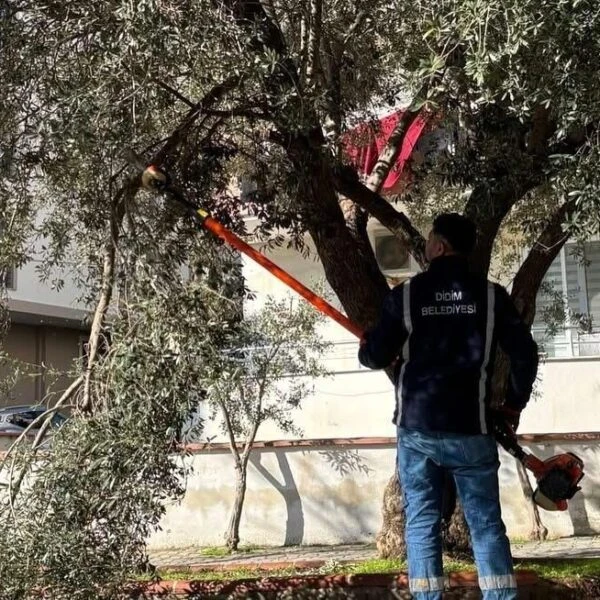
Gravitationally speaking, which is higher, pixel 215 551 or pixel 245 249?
pixel 245 249

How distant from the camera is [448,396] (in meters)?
4.18

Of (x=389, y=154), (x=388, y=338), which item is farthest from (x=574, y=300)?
(x=388, y=338)

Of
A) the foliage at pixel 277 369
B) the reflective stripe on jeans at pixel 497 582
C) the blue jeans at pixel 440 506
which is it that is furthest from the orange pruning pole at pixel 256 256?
the foliage at pixel 277 369

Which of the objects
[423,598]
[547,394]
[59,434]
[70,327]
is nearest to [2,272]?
[59,434]

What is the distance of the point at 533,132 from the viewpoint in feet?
22.5

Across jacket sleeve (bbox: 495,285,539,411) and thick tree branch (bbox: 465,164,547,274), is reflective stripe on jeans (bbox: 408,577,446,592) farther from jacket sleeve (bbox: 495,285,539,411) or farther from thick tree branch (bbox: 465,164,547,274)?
thick tree branch (bbox: 465,164,547,274)

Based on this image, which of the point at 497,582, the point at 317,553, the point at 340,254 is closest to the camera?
the point at 497,582

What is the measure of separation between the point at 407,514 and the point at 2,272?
16.9 feet

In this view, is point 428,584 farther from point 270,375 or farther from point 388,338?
point 270,375

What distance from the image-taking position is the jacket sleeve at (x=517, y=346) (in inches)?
170

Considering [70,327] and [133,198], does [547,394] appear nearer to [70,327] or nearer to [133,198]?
[133,198]

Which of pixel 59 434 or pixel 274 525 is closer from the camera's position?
pixel 59 434

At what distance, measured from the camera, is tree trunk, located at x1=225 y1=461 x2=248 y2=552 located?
13.2 m

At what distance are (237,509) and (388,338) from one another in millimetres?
9519
